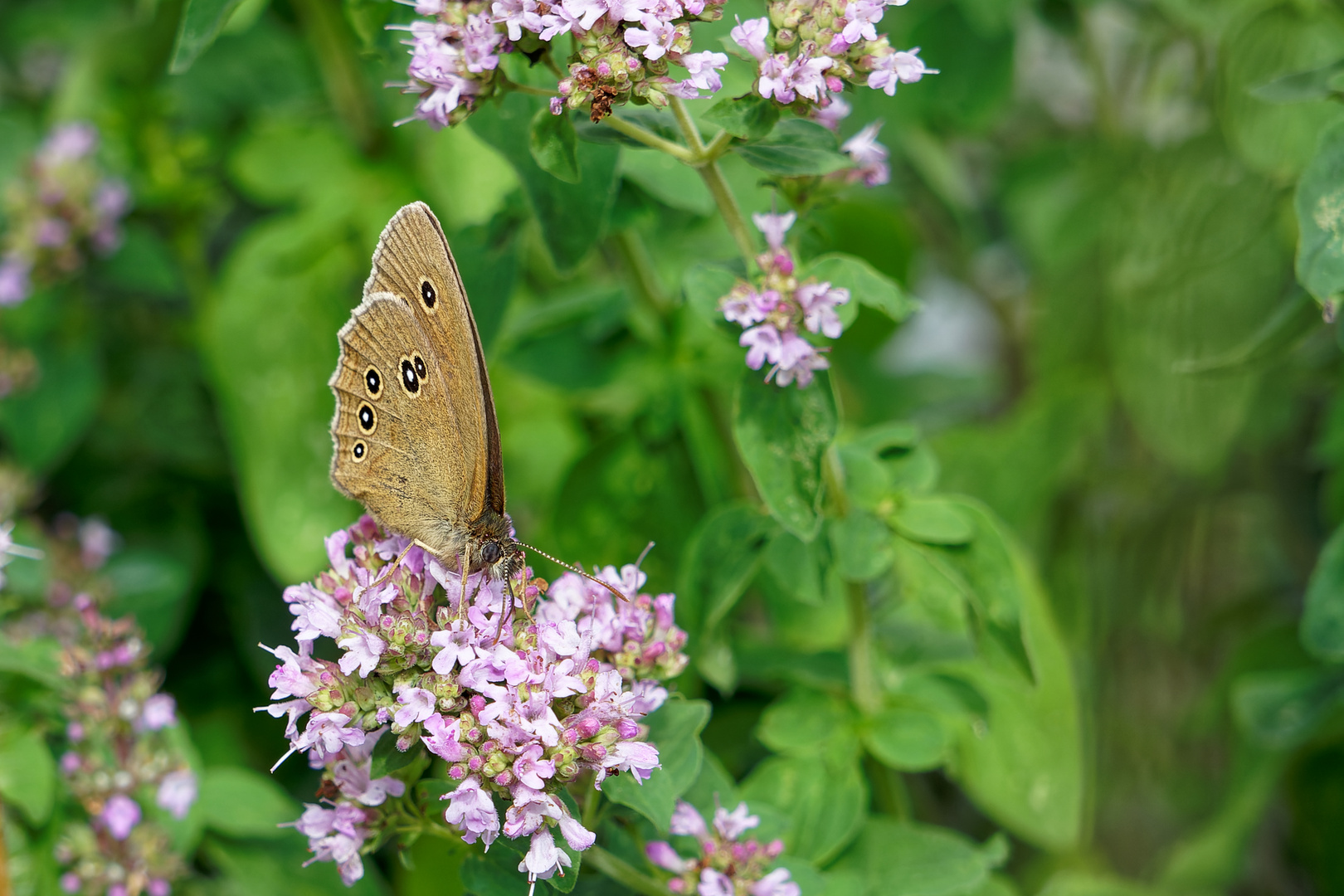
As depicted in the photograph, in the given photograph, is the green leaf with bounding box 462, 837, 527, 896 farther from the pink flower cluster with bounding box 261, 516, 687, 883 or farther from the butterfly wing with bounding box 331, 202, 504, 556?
the butterfly wing with bounding box 331, 202, 504, 556

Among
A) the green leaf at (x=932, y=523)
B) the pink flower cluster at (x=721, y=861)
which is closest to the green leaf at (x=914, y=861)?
the pink flower cluster at (x=721, y=861)

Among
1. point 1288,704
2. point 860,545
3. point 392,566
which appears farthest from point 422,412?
point 1288,704

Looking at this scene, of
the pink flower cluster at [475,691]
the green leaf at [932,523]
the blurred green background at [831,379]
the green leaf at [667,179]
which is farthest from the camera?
the blurred green background at [831,379]

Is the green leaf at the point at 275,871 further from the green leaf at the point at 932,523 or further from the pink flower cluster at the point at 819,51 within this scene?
the pink flower cluster at the point at 819,51

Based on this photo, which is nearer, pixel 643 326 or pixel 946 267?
pixel 643 326

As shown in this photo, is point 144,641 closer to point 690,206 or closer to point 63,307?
point 63,307

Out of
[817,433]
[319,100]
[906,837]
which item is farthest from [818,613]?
[319,100]
